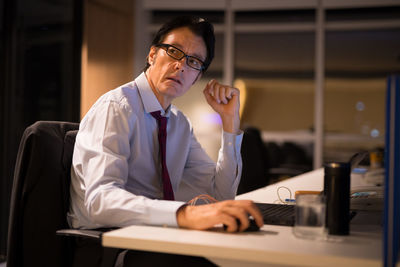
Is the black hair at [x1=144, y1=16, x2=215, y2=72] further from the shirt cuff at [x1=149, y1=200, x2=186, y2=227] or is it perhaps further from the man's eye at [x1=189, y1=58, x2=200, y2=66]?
the shirt cuff at [x1=149, y1=200, x2=186, y2=227]

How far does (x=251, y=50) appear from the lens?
6719mm

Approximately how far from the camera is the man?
1252mm

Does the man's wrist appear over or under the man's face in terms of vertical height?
Result: under

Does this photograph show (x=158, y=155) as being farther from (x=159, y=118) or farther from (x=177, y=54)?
(x=177, y=54)

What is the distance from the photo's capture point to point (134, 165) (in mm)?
1678

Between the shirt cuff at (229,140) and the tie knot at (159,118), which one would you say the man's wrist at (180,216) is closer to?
the tie knot at (159,118)

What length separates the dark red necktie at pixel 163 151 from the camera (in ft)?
5.58

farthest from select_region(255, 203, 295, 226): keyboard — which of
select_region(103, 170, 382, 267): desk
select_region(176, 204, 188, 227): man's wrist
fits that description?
select_region(176, 204, 188, 227): man's wrist

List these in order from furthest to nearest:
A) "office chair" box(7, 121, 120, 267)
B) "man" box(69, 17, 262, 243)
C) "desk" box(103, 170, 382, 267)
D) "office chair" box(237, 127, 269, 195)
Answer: "office chair" box(237, 127, 269, 195)
"office chair" box(7, 121, 120, 267)
"man" box(69, 17, 262, 243)
"desk" box(103, 170, 382, 267)

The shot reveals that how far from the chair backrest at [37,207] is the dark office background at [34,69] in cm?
257

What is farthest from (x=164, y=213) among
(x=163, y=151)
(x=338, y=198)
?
(x=163, y=151)

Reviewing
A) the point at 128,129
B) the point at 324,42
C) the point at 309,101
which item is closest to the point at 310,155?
the point at 309,101

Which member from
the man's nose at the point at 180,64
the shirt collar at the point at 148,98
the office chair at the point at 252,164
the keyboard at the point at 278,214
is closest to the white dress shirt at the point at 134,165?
the shirt collar at the point at 148,98

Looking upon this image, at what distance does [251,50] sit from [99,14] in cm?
217
